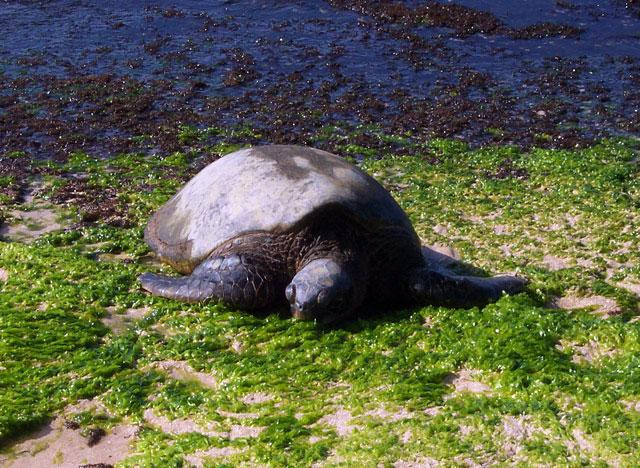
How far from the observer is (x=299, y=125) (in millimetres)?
12203

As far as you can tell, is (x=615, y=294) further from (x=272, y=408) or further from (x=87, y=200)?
(x=87, y=200)

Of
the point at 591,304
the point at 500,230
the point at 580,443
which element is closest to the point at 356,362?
the point at 580,443

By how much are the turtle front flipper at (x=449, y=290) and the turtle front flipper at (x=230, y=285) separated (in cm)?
115

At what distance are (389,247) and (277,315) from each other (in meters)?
1.14

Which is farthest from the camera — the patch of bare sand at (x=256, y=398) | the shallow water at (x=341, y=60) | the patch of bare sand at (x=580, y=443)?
the shallow water at (x=341, y=60)

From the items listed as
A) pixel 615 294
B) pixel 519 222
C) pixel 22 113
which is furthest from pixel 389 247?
pixel 22 113

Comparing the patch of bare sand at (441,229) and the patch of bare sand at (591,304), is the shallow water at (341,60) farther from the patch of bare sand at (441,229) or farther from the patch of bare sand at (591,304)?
the patch of bare sand at (591,304)

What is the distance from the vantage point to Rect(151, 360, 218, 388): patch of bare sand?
542 centimetres

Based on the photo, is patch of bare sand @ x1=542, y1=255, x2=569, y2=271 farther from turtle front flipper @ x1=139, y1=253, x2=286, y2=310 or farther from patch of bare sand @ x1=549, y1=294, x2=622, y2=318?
turtle front flipper @ x1=139, y1=253, x2=286, y2=310

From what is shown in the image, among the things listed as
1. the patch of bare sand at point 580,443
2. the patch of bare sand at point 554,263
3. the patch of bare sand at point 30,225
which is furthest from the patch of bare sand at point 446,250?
the patch of bare sand at point 30,225

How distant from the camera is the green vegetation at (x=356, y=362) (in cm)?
438

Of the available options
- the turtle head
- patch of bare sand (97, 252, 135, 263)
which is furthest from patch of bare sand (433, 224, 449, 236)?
patch of bare sand (97, 252, 135, 263)

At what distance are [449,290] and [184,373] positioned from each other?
2184 millimetres

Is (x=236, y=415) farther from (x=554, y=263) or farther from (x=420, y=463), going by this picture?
(x=554, y=263)
